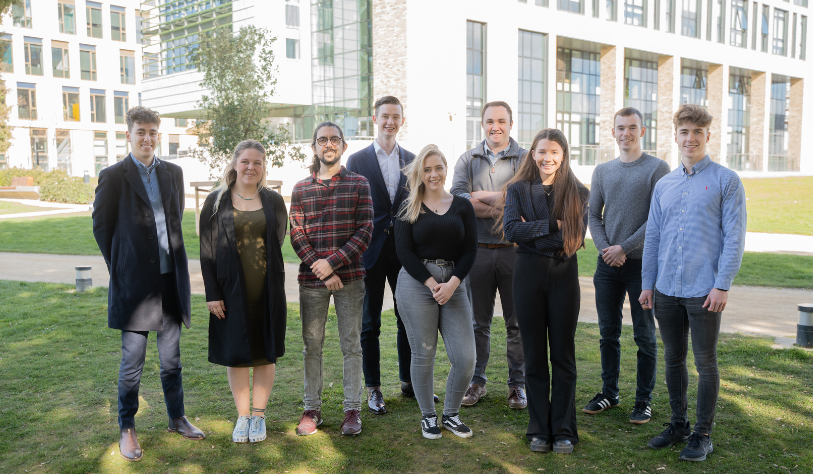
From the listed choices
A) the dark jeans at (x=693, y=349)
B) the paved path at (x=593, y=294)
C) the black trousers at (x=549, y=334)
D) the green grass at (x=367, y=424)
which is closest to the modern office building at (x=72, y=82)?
the paved path at (x=593, y=294)

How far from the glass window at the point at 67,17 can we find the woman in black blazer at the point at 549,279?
62.6 m

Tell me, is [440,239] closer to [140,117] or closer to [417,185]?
[417,185]

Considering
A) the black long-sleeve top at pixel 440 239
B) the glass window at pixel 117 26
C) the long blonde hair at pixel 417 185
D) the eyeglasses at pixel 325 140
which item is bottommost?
the black long-sleeve top at pixel 440 239

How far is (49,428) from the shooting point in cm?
475

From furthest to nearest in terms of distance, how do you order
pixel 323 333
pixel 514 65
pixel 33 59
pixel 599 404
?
pixel 33 59, pixel 514 65, pixel 599 404, pixel 323 333

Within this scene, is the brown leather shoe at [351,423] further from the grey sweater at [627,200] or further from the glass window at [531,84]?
the glass window at [531,84]

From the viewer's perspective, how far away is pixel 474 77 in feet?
118

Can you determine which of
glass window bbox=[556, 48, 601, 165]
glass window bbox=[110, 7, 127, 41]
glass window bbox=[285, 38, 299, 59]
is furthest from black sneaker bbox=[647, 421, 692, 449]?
glass window bbox=[110, 7, 127, 41]

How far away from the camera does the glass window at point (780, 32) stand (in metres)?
54.1

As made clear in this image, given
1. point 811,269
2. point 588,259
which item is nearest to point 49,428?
point 588,259

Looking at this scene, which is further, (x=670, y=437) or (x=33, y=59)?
(x=33, y=59)

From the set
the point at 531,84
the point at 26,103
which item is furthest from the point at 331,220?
the point at 26,103

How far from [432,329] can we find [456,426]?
28.0 inches

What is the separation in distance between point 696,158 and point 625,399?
2184mm
